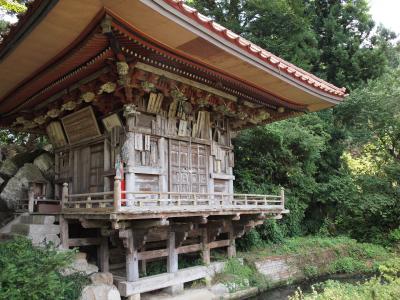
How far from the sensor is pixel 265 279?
1177cm

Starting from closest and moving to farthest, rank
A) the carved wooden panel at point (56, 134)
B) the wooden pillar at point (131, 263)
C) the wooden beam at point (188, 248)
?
the wooden pillar at point (131, 263) < the wooden beam at point (188, 248) < the carved wooden panel at point (56, 134)

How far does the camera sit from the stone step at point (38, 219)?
28.9ft

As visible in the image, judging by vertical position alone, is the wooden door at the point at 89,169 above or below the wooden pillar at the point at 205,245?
above

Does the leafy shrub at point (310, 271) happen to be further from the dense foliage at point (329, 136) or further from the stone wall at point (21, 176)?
the stone wall at point (21, 176)

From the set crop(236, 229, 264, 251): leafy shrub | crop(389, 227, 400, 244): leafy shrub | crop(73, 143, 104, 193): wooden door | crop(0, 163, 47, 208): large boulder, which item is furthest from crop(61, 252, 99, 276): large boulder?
crop(389, 227, 400, 244): leafy shrub

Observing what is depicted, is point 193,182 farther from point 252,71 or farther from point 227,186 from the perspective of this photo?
point 252,71

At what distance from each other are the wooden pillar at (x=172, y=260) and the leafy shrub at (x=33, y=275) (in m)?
2.59

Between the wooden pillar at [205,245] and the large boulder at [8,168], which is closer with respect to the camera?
the wooden pillar at [205,245]

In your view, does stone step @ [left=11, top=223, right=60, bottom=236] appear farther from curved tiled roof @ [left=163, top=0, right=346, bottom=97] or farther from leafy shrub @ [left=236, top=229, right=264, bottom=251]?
leafy shrub @ [left=236, top=229, right=264, bottom=251]

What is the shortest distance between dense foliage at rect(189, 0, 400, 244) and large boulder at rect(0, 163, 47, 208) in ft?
25.8

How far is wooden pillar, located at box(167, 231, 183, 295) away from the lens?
941cm

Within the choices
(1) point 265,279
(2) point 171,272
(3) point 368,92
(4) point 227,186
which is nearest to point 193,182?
(4) point 227,186

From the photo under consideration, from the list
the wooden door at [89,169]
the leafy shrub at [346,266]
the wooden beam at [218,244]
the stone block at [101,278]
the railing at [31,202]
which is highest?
the wooden door at [89,169]

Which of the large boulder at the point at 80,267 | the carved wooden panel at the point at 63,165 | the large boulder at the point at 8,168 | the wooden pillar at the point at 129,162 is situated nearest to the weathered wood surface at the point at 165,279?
the large boulder at the point at 80,267
